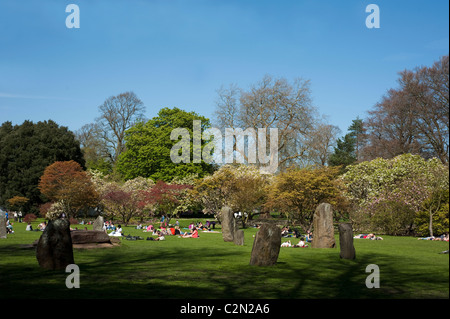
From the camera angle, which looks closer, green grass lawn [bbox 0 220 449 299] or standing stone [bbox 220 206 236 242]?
green grass lawn [bbox 0 220 449 299]

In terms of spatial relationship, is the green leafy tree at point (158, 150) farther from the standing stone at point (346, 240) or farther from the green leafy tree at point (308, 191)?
the standing stone at point (346, 240)

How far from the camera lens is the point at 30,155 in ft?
190

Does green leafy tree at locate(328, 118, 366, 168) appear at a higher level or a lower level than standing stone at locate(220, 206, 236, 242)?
higher

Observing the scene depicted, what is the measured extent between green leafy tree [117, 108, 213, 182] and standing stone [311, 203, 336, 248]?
35.5 m

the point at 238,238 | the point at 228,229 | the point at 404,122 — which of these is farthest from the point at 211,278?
the point at 404,122

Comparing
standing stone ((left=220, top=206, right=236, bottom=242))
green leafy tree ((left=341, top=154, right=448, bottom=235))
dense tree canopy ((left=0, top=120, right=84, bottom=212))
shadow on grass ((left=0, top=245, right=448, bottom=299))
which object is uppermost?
dense tree canopy ((left=0, top=120, right=84, bottom=212))

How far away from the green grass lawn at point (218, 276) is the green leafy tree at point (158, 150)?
3942cm

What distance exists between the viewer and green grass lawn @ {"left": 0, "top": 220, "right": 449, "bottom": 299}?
10414 millimetres

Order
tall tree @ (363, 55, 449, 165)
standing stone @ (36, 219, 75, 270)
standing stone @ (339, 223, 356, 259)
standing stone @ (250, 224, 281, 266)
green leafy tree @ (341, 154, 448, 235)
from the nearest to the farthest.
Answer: standing stone @ (36, 219, 75, 270) → standing stone @ (250, 224, 281, 266) → standing stone @ (339, 223, 356, 259) → green leafy tree @ (341, 154, 448, 235) → tall tree @ (363, 55, 449, 165)

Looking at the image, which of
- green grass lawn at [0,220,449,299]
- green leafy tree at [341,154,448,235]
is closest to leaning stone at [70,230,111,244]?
green grass lawn at [0,220,449,299]

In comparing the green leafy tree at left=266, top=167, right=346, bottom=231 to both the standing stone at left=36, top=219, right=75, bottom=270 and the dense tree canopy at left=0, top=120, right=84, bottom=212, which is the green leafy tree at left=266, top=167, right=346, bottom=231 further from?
the dense tree canopy at left=0, top=120, right=84, bottom=212
